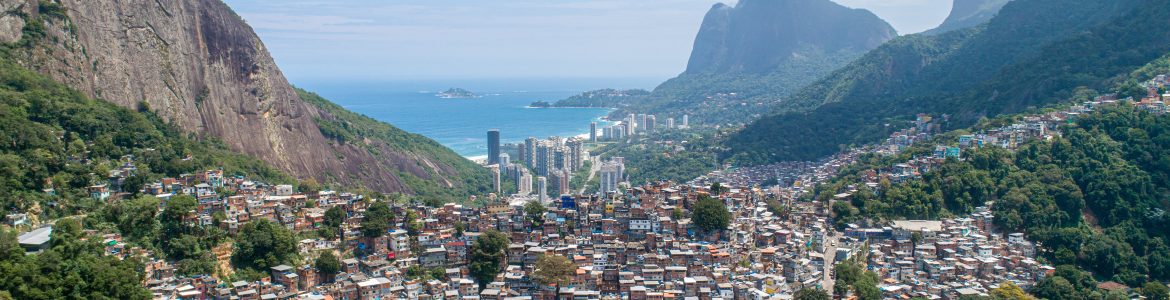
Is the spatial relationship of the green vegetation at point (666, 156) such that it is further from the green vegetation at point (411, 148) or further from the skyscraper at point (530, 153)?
the green vegetation at point (411, 148)

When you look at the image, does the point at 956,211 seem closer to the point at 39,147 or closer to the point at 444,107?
the point at 39,147

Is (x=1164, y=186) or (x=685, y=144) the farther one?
(x=685, y=144)

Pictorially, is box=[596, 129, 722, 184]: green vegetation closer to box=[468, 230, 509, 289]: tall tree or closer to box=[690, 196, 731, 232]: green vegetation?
box=[690, 196, 731, 232]: green vegetation

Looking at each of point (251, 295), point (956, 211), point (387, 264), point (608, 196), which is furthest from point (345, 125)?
point (956, 211)

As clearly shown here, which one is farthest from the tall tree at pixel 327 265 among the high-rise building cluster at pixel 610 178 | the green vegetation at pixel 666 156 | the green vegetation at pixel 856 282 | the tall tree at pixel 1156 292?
the green vegetation at pixel 666 156

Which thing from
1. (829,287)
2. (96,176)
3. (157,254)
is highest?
(96,176)
